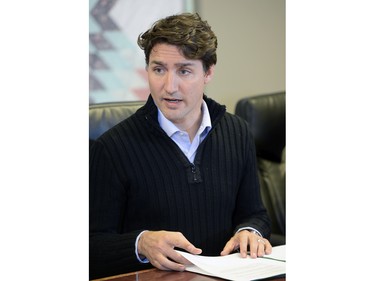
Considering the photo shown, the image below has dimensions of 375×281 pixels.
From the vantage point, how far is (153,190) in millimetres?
1245

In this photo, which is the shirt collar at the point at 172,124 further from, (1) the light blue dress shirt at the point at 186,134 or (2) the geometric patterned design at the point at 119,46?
(2) the geometric patterned design at the point at 119,46

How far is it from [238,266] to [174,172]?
29cm

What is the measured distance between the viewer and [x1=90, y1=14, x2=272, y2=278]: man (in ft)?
3.71

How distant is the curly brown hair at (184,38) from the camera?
1.12 meters

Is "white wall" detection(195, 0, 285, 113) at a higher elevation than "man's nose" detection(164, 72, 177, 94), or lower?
higher

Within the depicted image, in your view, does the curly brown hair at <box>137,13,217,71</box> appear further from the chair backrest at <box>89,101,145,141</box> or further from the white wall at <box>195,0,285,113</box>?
the white wall at <box>195,0,285,113</box>

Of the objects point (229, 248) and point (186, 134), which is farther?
point (186, 134)

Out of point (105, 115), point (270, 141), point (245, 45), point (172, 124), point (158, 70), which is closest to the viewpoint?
point (158, 70)

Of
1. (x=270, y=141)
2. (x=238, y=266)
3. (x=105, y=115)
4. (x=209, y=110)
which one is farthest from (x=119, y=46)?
(x=238, y=266)

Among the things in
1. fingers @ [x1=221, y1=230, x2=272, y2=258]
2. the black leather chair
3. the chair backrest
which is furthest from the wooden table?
the black leather chair

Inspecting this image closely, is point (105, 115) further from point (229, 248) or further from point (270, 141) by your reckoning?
point (270, 141)

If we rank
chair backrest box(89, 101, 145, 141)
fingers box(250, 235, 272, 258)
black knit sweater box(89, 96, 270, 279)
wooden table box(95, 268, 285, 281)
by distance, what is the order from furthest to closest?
chair backrest box(89, 101, 145, 141) → black knit sweater box(89, 96, 270, 279) → fingers box(250, 235, 272, 258) → wooden table box(95, 268, 285, 281)
